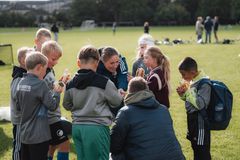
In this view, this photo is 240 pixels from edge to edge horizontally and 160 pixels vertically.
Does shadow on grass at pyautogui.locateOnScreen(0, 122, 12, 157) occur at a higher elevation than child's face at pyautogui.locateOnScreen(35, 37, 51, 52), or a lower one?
lower

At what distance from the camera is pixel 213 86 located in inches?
209

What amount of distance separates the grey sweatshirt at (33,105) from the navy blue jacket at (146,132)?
90 cm

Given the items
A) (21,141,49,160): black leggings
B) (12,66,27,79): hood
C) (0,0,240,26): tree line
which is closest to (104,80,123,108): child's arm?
(21,141,49,160): black leggings

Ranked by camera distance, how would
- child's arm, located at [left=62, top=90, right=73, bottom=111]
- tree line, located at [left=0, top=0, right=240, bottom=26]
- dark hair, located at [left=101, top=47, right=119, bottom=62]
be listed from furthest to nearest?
tree line, located at [left=0, top=0, right=240, bottom=26] < dark hair, located at [left=101, top=47, right=119, bottom=62] < child's arm, located at [left=62, top=90, right=73, bottom=111]

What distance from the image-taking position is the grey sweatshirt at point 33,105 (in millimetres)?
4855

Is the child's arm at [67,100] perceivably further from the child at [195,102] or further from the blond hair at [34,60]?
the child at [195,102]

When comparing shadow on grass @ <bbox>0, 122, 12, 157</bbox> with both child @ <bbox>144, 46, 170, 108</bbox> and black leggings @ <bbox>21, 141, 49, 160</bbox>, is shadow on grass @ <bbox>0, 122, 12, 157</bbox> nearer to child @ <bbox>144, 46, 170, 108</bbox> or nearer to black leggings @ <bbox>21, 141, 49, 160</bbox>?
black leggings @ <bbox>21, 141, 49, 160</bbox>

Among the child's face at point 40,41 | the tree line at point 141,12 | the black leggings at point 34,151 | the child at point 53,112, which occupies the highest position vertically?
the child's face at point 40,41

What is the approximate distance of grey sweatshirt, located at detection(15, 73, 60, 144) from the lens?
4.86 meters

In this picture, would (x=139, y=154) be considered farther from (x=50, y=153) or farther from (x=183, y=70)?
(x=50, y=153)

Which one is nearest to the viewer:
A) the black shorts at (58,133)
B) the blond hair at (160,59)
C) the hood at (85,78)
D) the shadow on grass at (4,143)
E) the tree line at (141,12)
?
the hood at (85,78)

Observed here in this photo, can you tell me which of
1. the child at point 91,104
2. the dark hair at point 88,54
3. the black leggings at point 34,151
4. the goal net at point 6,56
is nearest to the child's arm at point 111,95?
the child at point 91,104

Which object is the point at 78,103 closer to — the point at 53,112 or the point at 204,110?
the point at 53,112

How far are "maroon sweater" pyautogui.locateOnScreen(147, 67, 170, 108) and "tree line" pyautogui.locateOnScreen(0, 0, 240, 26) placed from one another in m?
75.0
